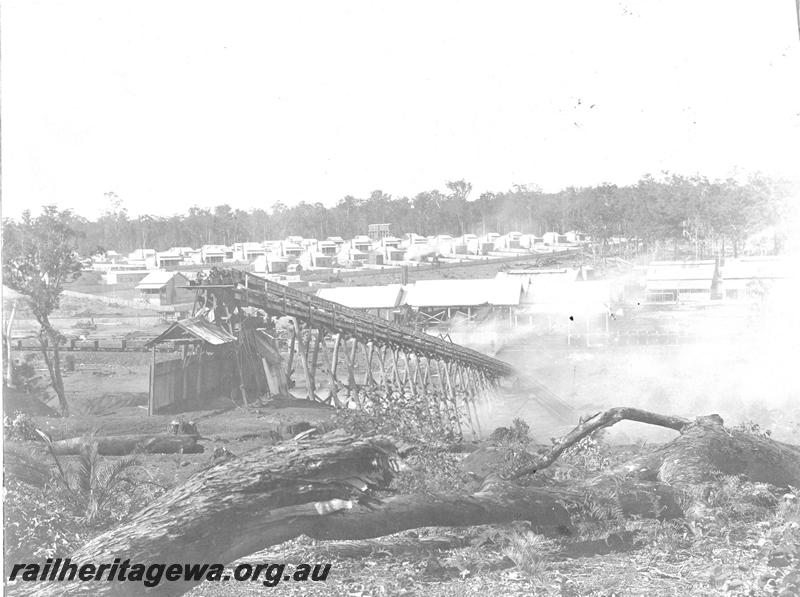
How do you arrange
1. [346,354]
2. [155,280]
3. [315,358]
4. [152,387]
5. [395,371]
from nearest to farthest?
[152,387] < [155,280] < [315,358] < [395,371] < [346,354]

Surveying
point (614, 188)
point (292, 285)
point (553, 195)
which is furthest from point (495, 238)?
point (292, 285)

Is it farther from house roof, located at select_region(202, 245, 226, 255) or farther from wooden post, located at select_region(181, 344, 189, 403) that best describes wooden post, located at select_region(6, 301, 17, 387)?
house roof, located at select_region(202, 245, 226, 255)

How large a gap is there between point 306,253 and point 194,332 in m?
0.92

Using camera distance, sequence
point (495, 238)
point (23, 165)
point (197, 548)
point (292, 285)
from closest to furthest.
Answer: point (197, 548)
point (23, 165)
point (292, 285)
point (495, 238)

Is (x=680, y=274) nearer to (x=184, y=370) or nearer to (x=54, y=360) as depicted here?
(x=184, y=370)

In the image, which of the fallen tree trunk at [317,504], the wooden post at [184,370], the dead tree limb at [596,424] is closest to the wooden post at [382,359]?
the fallen tree trunk at [317,504]

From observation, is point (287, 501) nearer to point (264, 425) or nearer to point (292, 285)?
point (264, 425)

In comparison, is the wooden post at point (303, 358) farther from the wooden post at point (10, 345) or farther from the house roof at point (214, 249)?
the wooden post at point (10, 345)

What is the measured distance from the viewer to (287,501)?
13.6ft

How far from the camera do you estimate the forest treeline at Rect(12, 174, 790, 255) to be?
198 inches

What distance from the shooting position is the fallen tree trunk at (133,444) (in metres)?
4.71

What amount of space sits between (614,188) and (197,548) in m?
3.66

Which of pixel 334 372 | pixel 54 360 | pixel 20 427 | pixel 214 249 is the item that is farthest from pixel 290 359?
pixel 20 427

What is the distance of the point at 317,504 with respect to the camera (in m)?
4.17
